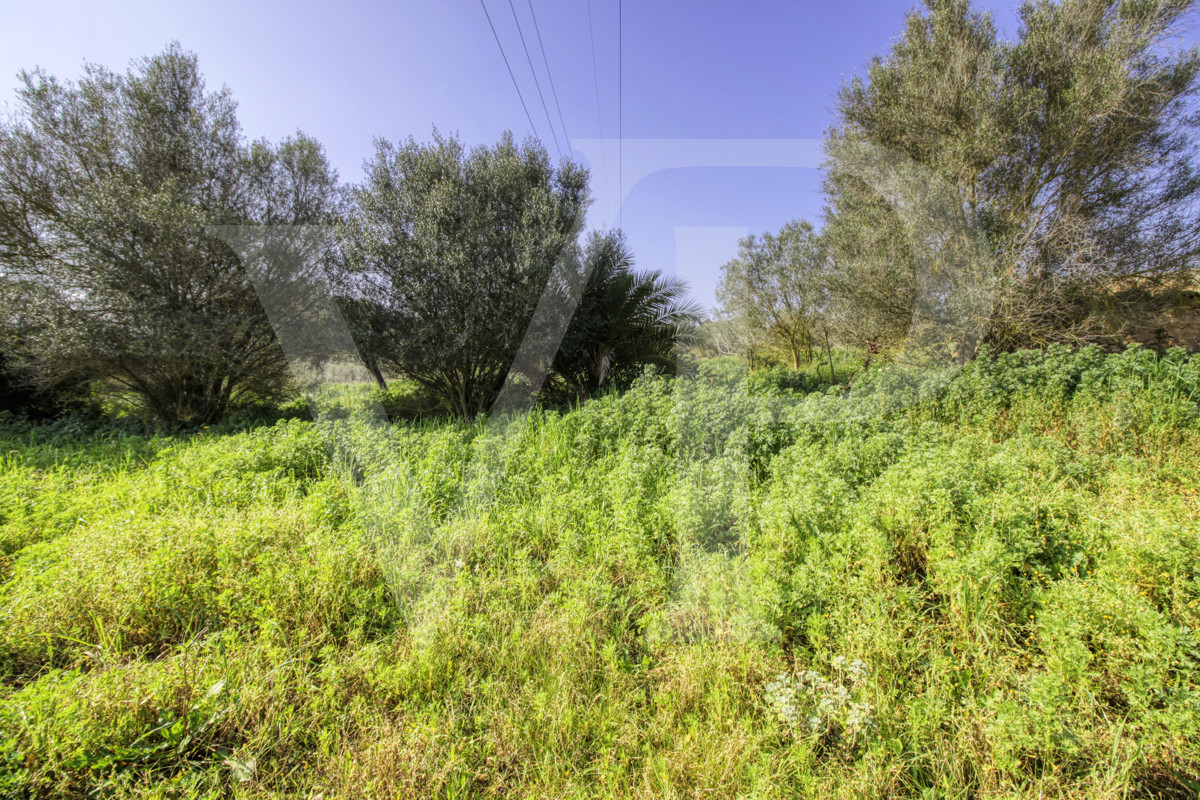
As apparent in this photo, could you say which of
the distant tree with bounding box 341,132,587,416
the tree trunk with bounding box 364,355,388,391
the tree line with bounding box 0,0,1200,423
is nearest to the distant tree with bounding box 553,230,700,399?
the tree line with bounding box 0,0,1200,423

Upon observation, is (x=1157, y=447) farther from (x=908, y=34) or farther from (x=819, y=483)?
(x=908, y=34)

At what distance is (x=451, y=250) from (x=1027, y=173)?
9.08 meters

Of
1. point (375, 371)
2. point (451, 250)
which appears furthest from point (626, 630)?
point (375, 371)

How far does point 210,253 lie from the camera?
7.05m

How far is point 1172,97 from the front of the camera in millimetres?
6188

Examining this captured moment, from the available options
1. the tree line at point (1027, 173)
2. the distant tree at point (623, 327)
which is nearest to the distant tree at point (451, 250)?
the distant tree at point (623, 327)

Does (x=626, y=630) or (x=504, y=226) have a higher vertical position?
(x=504, y=226)

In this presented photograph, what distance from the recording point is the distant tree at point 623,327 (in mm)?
8164

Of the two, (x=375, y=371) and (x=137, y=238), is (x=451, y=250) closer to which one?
(x=375, y=371)

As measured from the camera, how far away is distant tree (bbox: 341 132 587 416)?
264 inches

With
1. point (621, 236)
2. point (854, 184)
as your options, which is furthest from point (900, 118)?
point (621, 236)

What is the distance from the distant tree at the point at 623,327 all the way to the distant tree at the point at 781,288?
4.20 meters

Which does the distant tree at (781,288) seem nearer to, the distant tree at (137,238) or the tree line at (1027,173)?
the tree line at (1027,173)

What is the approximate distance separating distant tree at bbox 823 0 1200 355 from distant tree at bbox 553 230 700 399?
3771 mm
